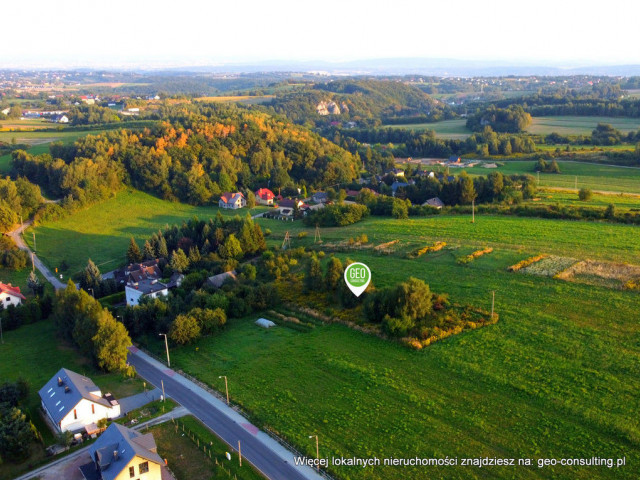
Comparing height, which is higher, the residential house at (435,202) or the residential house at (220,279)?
the residential house at (435,202)

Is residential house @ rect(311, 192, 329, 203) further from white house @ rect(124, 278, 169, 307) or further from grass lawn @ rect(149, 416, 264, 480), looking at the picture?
grass lawn @ rect(149, 416, 264, 480)

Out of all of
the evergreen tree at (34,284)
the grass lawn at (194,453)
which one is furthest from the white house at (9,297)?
the grass lawn at (194,453)

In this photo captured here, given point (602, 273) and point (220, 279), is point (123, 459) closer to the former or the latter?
point (220, 279)

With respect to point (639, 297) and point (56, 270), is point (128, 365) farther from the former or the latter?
point (639, 297)

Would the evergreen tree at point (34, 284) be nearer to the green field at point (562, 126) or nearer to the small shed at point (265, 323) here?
the small shed at point (265, 323)

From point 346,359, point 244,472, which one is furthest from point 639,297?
point 244,472

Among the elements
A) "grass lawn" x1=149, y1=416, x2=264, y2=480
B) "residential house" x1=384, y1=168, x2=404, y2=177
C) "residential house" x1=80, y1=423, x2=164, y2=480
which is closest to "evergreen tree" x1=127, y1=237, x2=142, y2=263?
"grass lawn" x1=149, y1=416, x2=264, y2=480
